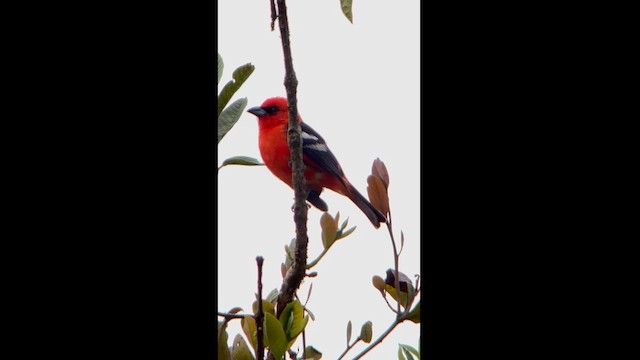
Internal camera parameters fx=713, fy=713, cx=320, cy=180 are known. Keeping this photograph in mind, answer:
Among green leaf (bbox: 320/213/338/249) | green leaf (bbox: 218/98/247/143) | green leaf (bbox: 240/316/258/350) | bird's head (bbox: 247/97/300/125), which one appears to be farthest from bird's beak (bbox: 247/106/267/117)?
green leaf (bbox: 240/316/258/350)

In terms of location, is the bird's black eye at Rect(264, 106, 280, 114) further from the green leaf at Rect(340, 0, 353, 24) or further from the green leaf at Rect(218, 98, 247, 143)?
the green leaf at Rect(340, 0, 353, 24)

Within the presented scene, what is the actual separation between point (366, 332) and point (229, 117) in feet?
1.64

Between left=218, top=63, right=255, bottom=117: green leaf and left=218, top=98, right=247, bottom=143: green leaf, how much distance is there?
0.02 meters

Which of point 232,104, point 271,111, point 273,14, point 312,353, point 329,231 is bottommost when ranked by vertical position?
point 312,353

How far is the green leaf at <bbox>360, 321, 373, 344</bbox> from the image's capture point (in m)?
1.39

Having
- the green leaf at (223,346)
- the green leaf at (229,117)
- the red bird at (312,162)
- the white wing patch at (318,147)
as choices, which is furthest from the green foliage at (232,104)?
the white wing patch at (318,147)

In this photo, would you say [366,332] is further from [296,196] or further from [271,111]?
[271,111]

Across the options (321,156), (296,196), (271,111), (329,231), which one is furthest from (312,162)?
(296,196)

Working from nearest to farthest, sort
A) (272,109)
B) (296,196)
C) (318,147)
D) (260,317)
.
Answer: (260,317) → (296,196) → (318,147) → (272,109)

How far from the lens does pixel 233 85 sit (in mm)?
→ 1436
